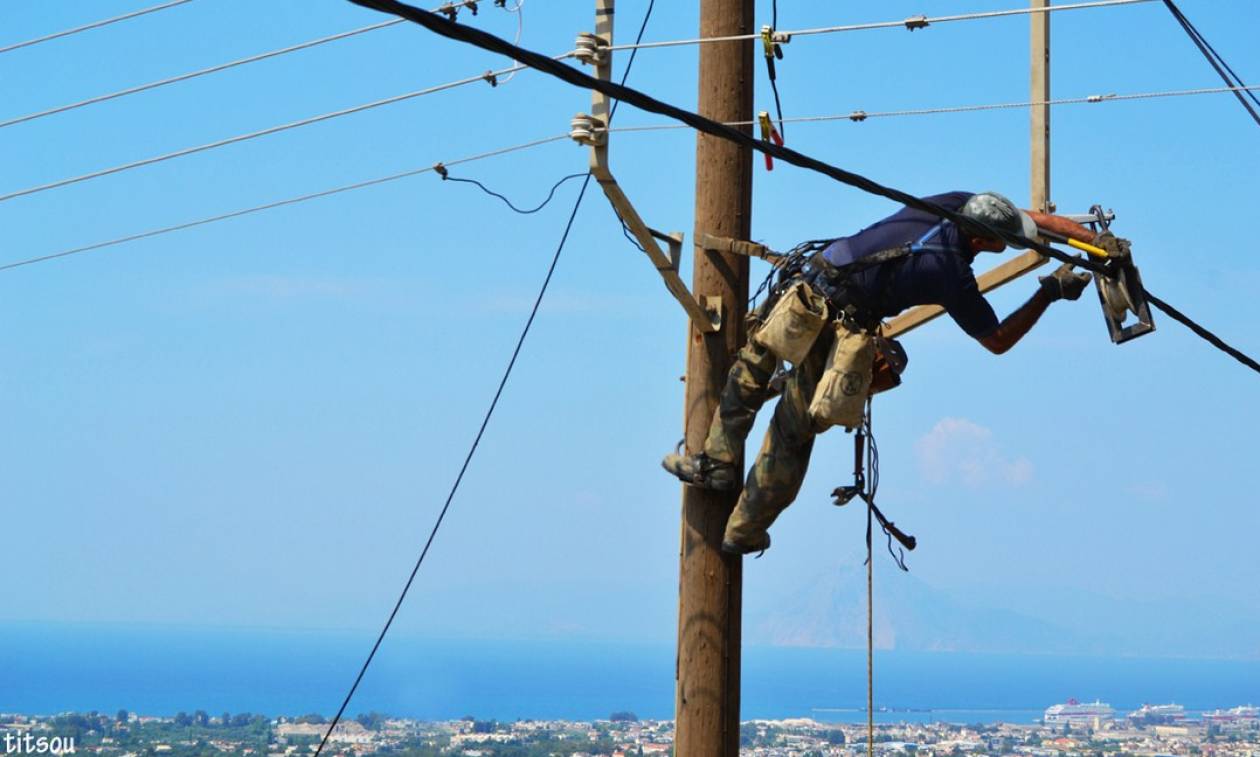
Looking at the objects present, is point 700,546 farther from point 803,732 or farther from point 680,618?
point 803,732

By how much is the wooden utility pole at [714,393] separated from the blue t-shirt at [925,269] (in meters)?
0.66

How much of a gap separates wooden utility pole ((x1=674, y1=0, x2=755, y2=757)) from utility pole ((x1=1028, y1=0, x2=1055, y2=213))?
1545 millimetres

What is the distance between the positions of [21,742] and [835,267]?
49504 millimetres

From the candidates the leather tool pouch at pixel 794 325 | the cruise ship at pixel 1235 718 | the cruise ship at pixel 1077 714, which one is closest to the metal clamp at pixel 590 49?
the leather tool pouch at pixel 794 325

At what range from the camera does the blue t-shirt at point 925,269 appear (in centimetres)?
885

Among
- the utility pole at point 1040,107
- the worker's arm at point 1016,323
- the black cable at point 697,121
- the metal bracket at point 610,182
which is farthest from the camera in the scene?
the utility pole at point 1040,107

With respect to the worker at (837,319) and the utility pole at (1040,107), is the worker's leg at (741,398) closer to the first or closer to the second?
the worker at (837,319)

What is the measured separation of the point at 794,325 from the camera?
8.95 meters

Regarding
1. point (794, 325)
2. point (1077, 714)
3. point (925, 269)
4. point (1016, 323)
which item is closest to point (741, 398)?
point (794, 325)

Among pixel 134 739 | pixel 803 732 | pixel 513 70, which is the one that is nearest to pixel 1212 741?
pixel 803 732

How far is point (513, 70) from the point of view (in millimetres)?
10648

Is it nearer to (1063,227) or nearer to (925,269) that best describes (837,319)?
(925,269)

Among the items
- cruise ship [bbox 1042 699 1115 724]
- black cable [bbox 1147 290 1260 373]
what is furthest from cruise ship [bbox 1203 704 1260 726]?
black cable [bbox 1147 290 1260 373]

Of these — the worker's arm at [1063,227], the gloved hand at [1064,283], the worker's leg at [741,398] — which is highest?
the worker's arm at [1063,227]
